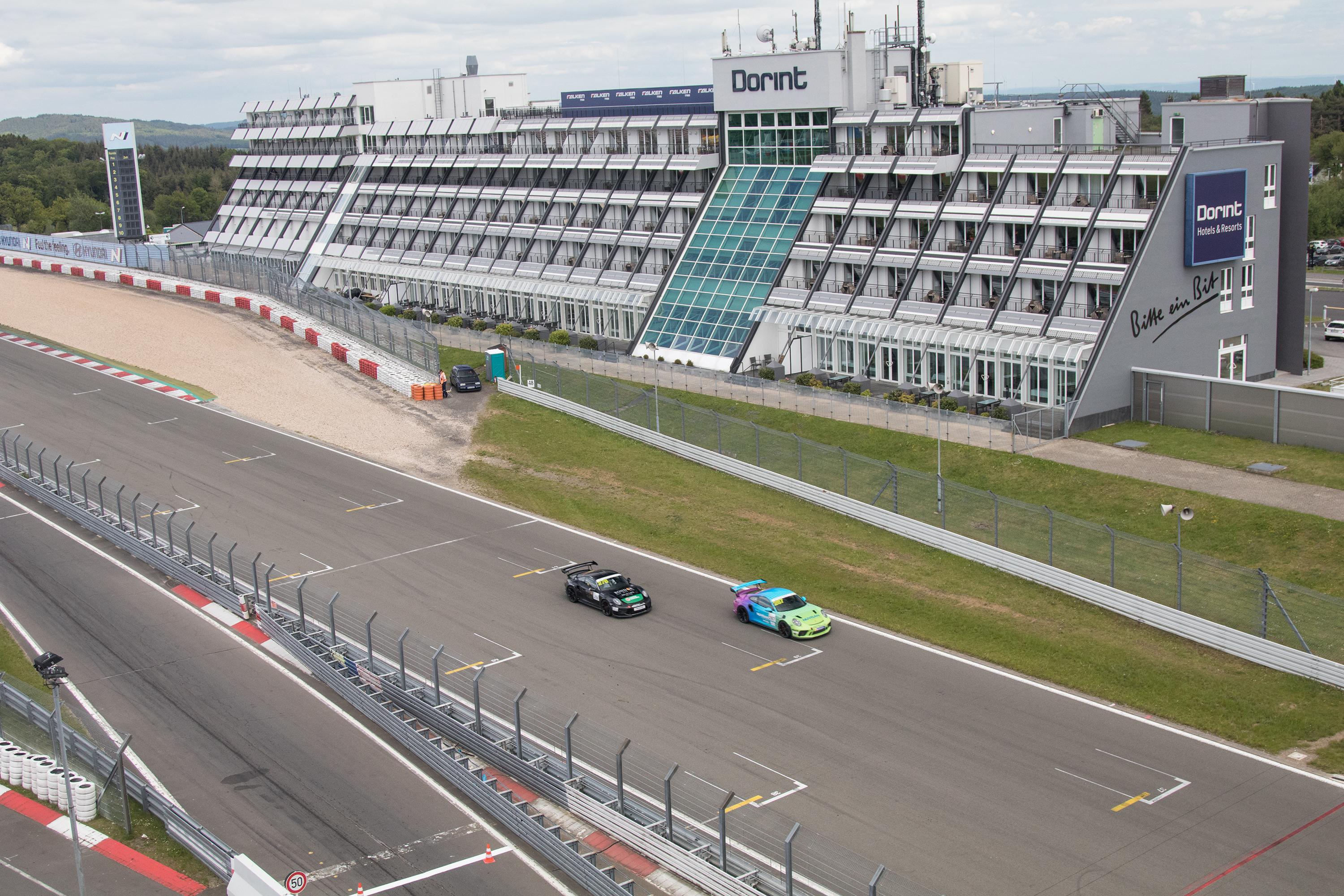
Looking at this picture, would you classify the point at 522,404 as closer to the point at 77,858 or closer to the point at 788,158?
the point at 788,158

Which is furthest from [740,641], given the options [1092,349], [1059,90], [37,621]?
[1059,90]

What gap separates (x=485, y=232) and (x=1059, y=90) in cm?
4585

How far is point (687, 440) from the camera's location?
193ft

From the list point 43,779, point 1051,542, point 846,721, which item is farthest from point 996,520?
point 43,779

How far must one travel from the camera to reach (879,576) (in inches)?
1747

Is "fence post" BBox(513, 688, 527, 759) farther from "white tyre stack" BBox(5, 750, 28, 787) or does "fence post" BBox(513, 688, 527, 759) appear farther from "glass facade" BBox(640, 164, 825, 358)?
"glass facade" BBox(640, 164, 825, 358)

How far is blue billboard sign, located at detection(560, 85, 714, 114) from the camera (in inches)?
3529

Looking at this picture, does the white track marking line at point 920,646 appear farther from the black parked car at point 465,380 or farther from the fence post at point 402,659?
the fence post at point 402,659

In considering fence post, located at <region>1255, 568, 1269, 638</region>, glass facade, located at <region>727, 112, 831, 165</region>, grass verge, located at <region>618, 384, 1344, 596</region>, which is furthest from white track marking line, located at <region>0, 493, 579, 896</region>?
glass facade, located at <region>727, 112, 831, 165</region>

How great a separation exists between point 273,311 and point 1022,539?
2529 inches

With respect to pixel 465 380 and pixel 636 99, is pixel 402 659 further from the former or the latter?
pixel 636 99

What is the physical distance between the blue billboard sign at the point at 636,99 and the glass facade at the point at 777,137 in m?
4.90

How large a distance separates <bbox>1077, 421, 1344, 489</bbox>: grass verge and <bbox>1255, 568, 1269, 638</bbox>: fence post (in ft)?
45.0

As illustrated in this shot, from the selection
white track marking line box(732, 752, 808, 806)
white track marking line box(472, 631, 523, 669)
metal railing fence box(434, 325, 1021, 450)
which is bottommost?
white track marking line box(732, 752, 808, 806)
